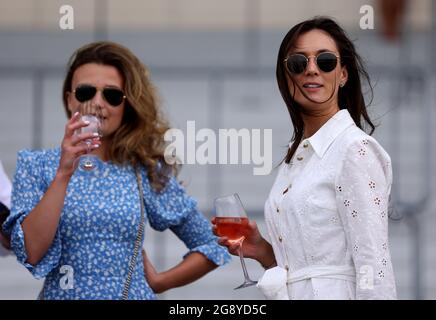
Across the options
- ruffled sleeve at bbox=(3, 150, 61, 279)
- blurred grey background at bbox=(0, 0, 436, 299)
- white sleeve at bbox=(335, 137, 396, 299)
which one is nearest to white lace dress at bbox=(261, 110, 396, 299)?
white sleeve at bbox=(335, 137, 396, 299)

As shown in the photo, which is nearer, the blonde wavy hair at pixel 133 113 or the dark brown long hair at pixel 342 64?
the dark brown long hair at pixel 342 64

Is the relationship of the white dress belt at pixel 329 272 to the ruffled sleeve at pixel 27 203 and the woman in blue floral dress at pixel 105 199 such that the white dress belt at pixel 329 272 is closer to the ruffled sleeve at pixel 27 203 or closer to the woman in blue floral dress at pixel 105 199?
the woman in blue floral dress at pixel 105 199

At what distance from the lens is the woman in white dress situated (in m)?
3.12

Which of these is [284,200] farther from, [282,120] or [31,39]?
[31,39]

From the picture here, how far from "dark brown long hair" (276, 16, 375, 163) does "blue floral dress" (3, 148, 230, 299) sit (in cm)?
75

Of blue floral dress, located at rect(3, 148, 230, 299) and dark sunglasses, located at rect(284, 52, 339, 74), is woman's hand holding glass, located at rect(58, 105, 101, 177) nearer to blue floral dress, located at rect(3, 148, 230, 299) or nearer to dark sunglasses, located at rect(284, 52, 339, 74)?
blue floral dress, located at rect(3, 148, 230, 299)

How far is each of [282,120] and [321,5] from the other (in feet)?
3.75

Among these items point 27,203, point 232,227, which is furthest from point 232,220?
point 27,203

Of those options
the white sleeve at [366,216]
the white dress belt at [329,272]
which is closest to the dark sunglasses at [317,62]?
the white sleeve at [366,216]

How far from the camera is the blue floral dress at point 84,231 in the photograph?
3918mm

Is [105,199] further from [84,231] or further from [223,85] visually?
[223,85]

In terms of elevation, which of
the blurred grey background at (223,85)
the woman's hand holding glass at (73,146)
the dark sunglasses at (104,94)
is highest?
the dark sunglasses at (104,94)

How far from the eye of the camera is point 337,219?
10.4 ft

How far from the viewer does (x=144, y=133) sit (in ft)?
13.8
